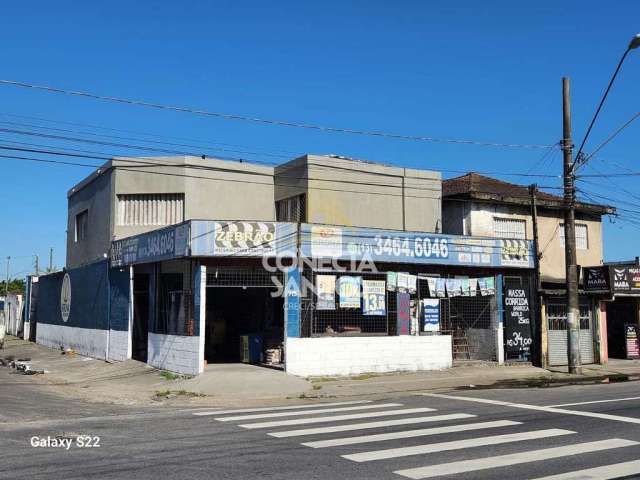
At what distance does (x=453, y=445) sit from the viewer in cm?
870

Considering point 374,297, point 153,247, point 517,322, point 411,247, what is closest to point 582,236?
point 517,322

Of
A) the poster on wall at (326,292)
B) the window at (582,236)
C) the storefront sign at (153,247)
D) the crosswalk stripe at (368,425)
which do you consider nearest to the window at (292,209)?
the poster on wall at (326,292)

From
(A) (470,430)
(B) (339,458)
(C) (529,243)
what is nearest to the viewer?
(B) (339,458)

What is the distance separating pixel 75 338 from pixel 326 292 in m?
14.5

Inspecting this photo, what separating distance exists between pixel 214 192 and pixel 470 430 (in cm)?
1716

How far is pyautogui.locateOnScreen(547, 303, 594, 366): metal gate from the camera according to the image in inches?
876

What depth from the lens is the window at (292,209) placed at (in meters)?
23.7

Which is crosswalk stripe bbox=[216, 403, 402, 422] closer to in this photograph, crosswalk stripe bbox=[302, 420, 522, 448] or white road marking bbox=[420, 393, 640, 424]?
white road marking bbox=[420, 393, 640, 424]

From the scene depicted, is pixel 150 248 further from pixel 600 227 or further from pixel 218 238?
pixel 600 227

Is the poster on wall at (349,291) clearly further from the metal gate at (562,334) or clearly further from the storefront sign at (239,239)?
the metal gate at (562,334)

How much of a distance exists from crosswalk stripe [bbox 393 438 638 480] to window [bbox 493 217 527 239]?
16229mm

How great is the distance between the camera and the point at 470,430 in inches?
388

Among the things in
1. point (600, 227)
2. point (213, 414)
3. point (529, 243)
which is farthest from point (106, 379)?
point (600, 227)

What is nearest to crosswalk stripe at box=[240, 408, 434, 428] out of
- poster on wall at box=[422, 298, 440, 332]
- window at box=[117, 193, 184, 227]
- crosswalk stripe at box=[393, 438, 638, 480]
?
crosswalk stripe at box=[393, 438, 638, 480]
